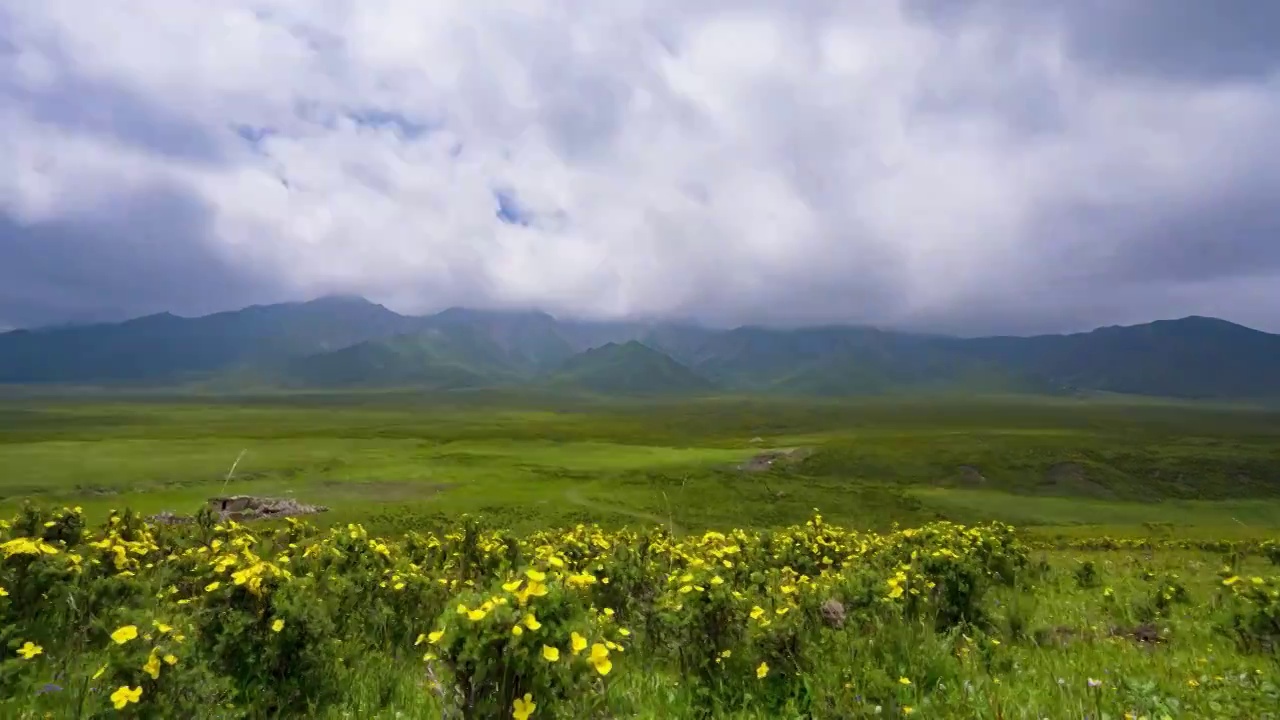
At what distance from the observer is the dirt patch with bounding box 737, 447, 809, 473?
3034 inches

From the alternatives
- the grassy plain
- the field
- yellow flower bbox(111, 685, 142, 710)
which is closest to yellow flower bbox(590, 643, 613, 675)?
the field

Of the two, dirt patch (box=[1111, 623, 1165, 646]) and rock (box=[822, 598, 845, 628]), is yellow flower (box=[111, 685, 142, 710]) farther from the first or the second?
dirt patch (box=[1111, 623, 1165, 646])

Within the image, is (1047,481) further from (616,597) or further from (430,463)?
(616,597)

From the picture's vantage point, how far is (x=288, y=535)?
1611cm

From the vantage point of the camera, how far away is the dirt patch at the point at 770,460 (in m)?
77.1

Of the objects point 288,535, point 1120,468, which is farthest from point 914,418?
point 288,535

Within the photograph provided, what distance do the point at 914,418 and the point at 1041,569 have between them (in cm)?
18925

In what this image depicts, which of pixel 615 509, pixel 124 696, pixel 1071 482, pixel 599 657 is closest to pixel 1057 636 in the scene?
pixel 599 657

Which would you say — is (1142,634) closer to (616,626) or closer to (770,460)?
(616,626)

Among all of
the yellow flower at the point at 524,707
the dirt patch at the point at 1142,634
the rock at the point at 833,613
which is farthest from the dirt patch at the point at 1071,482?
the yellow flower at the point at 524,707

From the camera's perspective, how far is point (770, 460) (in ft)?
270

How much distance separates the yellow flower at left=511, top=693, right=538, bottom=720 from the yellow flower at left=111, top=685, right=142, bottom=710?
279 centimetres

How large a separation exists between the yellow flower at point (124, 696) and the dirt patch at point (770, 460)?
7095cm

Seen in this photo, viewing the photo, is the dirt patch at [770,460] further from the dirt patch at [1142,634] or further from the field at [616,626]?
the dirt patch at [1142,634]
